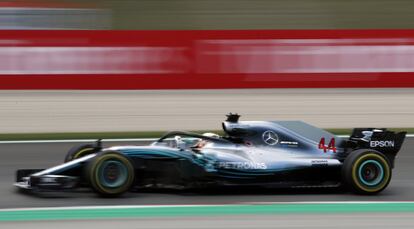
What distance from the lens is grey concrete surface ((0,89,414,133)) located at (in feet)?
42.4

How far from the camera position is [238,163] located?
24.7ft

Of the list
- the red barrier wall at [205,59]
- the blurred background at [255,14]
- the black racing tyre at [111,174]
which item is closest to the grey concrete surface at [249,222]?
the black racing tyre at [111,174]

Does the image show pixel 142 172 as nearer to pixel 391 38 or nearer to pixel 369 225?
pixel 369 225

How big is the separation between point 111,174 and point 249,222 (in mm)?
1617

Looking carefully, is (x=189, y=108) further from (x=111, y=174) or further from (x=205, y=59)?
(x=111, y=174)

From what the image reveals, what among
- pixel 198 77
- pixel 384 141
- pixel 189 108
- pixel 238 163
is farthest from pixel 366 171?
pixel 198 77

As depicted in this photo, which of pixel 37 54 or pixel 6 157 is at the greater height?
pixel 37 54

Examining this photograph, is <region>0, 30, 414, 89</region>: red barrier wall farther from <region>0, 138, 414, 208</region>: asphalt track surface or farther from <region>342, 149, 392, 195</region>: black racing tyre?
<region>342, 149, 392, 195</region>: black racing tyre

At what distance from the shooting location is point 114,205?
279 inches

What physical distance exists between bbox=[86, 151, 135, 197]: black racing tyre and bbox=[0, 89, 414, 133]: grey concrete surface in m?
5.57

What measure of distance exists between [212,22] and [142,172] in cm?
1208

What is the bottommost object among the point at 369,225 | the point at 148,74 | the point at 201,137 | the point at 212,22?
the point at 369,225

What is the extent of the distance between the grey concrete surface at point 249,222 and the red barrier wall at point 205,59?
23.0 feet

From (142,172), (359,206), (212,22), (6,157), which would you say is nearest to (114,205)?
(142,172)
